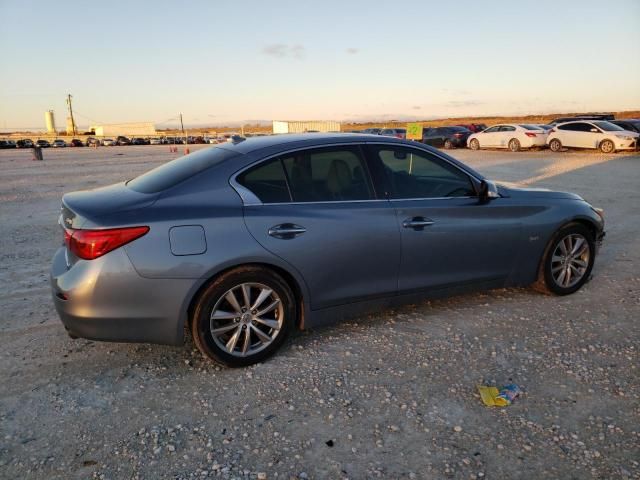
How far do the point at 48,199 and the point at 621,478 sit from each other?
39.6 ft

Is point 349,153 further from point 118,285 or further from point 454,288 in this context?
point 118,285

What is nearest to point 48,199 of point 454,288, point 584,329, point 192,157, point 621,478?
point 192,157

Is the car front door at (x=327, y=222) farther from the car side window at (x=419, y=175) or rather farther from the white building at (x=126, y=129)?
the white building at (x=126, y=129)

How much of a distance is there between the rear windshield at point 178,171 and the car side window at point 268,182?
244 mm

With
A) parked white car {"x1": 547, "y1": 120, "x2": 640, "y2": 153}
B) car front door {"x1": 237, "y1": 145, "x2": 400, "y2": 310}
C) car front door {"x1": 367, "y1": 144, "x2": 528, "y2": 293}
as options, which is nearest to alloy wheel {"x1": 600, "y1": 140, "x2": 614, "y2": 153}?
parked white car {"x1": 547, "y1": 120, "x2": 640, "y2": 153}

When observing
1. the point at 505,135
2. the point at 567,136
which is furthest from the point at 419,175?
the point at 505,135

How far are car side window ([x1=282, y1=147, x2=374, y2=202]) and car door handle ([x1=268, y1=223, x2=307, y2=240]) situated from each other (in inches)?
9.6

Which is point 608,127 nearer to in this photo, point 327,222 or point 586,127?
point 586,127

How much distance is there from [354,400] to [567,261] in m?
2.88

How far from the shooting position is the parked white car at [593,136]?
2219 cm

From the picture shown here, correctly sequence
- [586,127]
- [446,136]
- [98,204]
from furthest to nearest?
[446,136]
[586,127]
[98,204]

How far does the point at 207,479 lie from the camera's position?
2.37 metres

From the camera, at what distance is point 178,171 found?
364 cm

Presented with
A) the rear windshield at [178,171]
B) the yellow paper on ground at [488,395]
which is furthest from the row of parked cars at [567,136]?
the yellow paper on ground at [488,395]
